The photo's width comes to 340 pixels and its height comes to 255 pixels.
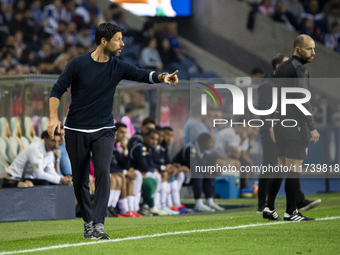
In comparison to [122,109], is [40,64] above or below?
above

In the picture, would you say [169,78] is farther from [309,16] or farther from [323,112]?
[309,16]

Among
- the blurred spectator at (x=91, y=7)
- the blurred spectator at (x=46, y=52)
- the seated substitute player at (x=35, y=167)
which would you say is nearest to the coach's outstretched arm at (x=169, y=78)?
the seated substitute player at (x=35, y=167)

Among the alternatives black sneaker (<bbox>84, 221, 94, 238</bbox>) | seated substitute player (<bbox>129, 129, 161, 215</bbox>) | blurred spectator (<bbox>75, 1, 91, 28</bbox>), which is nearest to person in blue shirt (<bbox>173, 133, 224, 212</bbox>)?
seated substitute player (<bbox>129, 129, 161, 215</bbox>)

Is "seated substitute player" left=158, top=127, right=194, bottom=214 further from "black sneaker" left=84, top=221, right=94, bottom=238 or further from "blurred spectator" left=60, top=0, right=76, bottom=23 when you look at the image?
"blurred spectator" left=60, top=0, right=76, bottom=23

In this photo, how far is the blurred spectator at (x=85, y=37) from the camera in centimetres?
1745

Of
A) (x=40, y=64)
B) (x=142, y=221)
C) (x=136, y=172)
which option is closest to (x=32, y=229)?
(x=142, y=221)

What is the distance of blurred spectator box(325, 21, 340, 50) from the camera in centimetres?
2059

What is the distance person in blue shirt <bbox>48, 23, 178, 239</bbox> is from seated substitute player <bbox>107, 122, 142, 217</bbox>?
3.69 m

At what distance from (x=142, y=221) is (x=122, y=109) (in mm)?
2718

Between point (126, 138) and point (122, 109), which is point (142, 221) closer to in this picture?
point (126, 138)

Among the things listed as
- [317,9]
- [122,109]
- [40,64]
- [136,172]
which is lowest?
[136,172]

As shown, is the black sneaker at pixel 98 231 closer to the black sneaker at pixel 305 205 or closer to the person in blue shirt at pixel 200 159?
the black sneaker at pixel 305 205

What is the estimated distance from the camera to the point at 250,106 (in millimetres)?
11078

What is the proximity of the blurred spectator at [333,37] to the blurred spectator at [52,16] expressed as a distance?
343 inches
